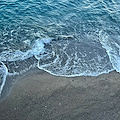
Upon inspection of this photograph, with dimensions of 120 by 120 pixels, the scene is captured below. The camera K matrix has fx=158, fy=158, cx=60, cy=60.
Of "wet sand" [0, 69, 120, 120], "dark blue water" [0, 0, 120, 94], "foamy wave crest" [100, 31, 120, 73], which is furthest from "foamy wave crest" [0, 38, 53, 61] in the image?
"foamy wave crest" [100, 31, 120, 73]

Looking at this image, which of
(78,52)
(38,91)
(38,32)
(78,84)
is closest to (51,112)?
(38,91)

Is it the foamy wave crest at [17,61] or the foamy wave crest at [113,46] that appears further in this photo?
the foamy wave crest at [113,46]

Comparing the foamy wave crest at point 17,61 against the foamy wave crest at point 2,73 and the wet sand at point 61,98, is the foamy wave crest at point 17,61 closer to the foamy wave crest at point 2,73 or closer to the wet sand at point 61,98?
the foamy wave crest at point 2,73

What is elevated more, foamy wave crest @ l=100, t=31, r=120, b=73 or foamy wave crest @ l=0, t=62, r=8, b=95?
foamy wave crest @ l=100, t=31, r=120, b=73

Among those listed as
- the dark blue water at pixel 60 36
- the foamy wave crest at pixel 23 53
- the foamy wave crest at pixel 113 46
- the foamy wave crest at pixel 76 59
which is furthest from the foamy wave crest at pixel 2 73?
the foamy wave crest at pixel 113 46

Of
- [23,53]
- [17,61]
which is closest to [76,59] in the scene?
[23,53]

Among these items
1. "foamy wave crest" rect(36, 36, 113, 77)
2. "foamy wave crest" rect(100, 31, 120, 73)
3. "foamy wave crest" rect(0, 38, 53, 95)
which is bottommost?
"foamy wave crest" rect(0, 38, 53, 95)

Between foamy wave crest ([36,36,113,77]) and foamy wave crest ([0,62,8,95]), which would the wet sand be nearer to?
foamy wave crest ([36,36,113,77])
